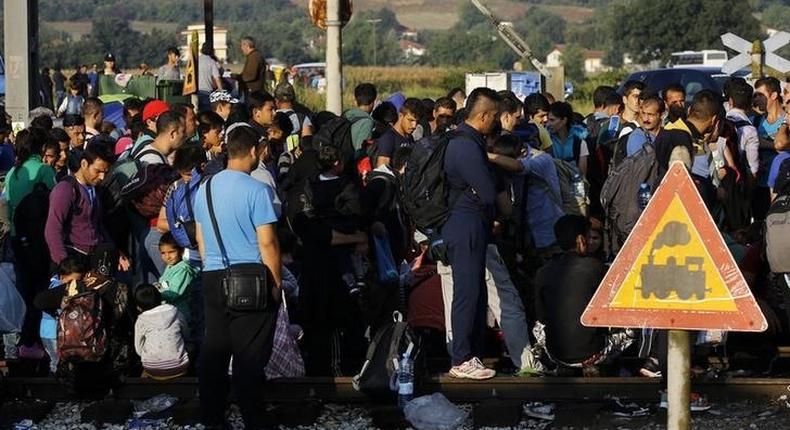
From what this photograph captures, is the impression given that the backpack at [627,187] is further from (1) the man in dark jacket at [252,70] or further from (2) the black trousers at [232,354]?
(1) the man in dark jacket at [252,70]

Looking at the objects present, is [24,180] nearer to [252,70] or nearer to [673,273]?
[673,273]

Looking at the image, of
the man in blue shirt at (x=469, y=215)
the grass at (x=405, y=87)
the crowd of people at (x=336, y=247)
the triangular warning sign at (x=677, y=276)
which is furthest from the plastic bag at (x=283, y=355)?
the grass at (x=405, y=87)

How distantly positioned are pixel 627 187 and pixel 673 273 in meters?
4.29

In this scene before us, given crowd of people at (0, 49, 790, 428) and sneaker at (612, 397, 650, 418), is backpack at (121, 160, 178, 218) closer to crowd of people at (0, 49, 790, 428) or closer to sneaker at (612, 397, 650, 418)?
crowd of people at (0, 49, 790, 428)

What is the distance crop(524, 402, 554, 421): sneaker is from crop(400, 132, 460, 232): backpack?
1313 millimetres

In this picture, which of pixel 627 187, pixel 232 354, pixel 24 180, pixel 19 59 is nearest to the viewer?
pixel 232 354

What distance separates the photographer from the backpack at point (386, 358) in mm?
9531

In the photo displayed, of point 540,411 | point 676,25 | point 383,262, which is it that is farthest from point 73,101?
point 676,25

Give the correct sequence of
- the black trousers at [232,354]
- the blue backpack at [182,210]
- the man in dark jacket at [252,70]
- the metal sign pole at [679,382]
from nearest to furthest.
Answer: the metal sign pole at [679,382] < the black trousers at [232,354] < the blue backpack at [182,210] < the man in dark jacket at [252,70]

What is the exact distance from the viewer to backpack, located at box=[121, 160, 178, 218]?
10.8 meters

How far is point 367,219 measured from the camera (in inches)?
408

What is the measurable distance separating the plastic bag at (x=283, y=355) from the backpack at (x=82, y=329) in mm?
1108

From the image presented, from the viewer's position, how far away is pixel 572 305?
9.73m

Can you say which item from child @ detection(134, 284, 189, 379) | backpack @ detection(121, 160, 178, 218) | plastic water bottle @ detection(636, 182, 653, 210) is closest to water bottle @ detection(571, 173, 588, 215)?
plastic water bottle @ detection(636, 182, 653, 210)
